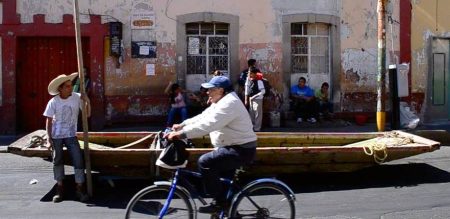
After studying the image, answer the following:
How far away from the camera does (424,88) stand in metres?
17.5

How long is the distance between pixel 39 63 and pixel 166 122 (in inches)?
133

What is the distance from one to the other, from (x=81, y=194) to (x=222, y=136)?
294 cm

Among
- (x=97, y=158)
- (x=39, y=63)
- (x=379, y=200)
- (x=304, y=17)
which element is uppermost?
(x=304, y=17)

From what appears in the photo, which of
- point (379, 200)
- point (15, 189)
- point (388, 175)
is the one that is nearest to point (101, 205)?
point (15, 189)

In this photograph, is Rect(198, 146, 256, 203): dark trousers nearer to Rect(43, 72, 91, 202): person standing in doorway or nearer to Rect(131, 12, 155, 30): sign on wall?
Rect(43, 72, 91, 202): person standing in doorway

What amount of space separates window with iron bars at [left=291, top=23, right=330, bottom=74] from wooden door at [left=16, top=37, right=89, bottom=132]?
5.30 m

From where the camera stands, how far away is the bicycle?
6031mm

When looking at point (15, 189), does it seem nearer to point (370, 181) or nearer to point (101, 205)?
point (101, 205)

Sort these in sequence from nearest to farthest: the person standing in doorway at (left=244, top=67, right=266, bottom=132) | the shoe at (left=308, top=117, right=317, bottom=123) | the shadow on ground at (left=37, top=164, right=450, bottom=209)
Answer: the shadow on ground at (left=37, top=164, right=450, bottom=209), the person standing in doorway at (left=244, top=67, right=266, bottom=132), the shoe at (left=308, top=117, right=317, bottom=123)

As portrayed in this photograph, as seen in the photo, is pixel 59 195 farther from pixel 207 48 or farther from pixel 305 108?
pixel 305 108

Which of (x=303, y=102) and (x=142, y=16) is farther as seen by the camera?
(x=303, y=102)

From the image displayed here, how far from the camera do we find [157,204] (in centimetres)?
611

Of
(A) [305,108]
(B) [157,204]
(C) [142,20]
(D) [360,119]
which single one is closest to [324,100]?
(A) [305,108]

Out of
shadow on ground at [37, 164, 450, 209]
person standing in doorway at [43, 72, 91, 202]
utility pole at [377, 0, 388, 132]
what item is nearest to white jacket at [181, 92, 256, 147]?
shadow on ground at [37, 164, 450, 209]
